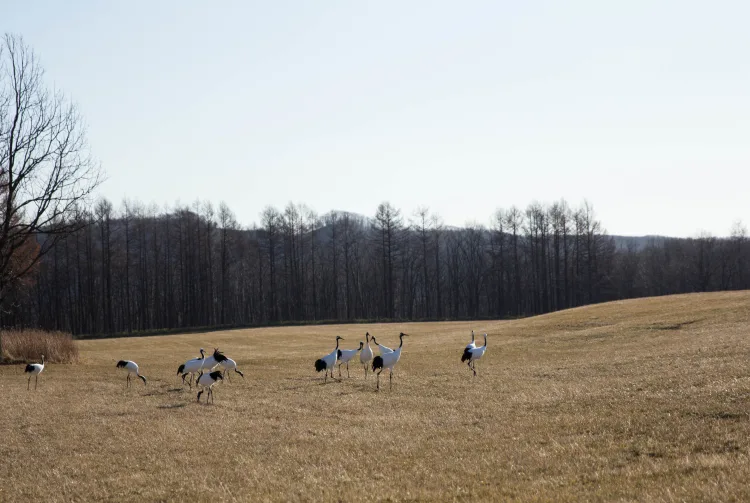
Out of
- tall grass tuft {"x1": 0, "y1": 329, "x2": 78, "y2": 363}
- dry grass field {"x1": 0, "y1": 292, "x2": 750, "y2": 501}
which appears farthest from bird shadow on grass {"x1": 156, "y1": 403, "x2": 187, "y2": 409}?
tall grass tuft {"x1": 0, "y1": 329, "x2": 78, "y2": 363}

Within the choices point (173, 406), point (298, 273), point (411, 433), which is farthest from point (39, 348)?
point (298, 273)

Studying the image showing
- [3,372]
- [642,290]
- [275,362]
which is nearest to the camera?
[3,372]

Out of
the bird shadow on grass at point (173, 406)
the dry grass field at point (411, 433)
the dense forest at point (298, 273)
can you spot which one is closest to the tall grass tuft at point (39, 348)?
the dry grass field at point (411, 433)

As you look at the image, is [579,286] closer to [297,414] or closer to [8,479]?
[297,414]

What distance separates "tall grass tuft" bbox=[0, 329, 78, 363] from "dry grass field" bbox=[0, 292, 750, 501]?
197 inches

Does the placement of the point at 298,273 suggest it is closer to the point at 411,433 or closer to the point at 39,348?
the point at 39,348

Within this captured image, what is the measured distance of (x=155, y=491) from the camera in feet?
36.7

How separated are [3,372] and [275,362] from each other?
12.8 m

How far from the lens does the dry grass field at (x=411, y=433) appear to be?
33.7ft

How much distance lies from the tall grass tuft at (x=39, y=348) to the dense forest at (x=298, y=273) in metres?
47.4

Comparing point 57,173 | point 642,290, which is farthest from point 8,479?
point 642,290

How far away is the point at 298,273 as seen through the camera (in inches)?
3971

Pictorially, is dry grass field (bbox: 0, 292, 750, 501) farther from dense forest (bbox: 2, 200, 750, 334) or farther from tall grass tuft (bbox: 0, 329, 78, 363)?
dense forest (bbox: 2, 200, 750, 334)

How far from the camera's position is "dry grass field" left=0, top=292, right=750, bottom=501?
33.7ft
